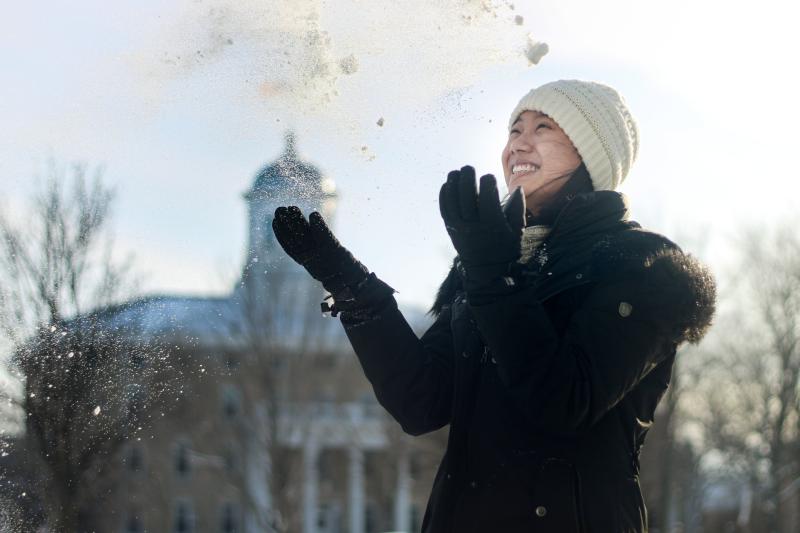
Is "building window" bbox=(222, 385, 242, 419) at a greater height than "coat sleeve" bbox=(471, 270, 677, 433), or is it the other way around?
"building window" bbox=(222, 385, 242, 419)

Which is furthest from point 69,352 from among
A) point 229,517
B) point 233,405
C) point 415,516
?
point 415,516

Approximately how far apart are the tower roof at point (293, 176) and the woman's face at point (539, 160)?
61 cm

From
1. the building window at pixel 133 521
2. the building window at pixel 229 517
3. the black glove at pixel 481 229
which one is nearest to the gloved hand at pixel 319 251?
the black glove at pixel 481 229

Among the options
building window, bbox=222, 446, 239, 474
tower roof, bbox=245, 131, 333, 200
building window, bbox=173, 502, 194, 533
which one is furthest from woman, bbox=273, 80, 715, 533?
building window, bbox=173, 502, 194, 533

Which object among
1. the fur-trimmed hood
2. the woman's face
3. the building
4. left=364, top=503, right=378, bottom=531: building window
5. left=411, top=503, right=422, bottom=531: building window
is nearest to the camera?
the fur-trimmed hood

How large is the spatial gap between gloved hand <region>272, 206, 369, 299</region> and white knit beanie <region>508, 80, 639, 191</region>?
620 millimetres

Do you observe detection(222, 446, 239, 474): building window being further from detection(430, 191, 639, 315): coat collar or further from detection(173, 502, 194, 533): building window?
detection(430, 191, 639, 315): coat collar

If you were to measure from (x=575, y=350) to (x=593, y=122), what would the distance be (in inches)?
26.9

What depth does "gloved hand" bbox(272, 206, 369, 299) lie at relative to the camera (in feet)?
7.89

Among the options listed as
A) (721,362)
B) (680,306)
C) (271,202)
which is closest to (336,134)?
(271,202)

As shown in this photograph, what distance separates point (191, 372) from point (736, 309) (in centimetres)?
3066

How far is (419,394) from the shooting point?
2.40m

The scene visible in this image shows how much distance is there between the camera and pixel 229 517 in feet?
144

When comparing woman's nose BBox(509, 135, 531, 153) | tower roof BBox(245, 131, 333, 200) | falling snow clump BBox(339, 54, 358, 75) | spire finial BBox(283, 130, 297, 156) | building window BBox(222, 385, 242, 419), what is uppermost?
building window BBox(222, 385, 242, 419)
